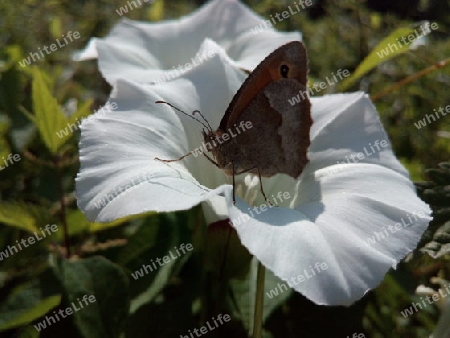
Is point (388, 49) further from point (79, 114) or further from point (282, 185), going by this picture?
point (79, 114)

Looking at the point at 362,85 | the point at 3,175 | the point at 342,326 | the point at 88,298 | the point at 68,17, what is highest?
the point at 68,17

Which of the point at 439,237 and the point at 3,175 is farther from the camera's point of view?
the point at 3,175

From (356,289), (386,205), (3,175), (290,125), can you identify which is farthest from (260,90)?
(3,175)

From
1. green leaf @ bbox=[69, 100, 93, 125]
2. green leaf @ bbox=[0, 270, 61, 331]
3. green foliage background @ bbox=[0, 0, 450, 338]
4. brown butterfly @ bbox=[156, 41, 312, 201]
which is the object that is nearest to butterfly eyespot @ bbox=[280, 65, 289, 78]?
brown butterfly @ bbox=[156, 41, 312, 201]

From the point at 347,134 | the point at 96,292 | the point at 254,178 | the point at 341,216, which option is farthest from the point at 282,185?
the point at 96,292

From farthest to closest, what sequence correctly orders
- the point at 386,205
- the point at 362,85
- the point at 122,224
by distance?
1. the point at 362,85
2. the point at 122,224
3. the point at 386,205

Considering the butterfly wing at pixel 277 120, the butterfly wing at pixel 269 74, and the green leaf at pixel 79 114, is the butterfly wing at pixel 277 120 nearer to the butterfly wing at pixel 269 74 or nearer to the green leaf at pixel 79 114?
the butterfly wing at pixel 269 74

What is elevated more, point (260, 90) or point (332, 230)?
point (260, 90)

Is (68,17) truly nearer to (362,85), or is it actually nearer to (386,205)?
(362,85)
